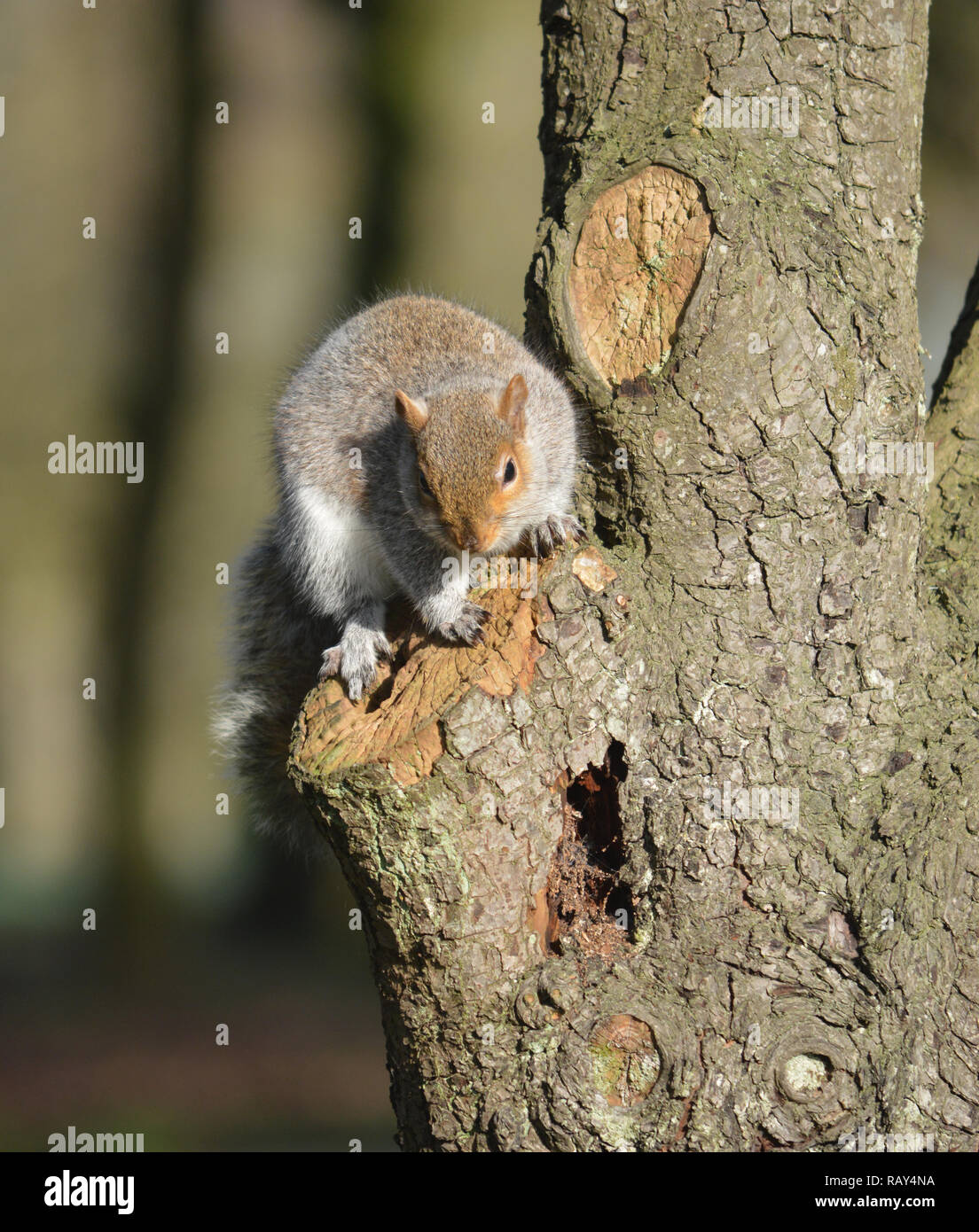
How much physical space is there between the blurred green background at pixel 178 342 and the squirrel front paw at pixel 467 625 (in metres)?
4.01

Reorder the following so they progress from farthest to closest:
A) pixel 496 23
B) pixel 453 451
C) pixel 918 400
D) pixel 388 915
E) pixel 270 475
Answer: pixel 496 23 < pixel 270 475 < pixel 453 451 < pixel 918 400 < pixel 388 915

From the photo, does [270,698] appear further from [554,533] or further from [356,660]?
[554,533]

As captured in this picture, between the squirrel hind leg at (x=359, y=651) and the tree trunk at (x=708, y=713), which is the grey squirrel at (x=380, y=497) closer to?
the squirrel hind leg at (x=359, y=651)

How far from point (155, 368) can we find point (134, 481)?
63 cm

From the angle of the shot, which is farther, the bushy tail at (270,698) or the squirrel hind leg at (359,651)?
the bushy tail at (270,698)

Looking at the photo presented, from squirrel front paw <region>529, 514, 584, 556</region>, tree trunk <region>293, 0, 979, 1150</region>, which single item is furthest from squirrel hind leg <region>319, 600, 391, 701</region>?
squirrel front paw <region>529, 514, 584, 556</region>

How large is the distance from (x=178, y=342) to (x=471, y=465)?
427 cm

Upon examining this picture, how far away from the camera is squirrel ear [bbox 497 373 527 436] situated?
2.27 meters

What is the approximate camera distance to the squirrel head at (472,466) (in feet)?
7.33

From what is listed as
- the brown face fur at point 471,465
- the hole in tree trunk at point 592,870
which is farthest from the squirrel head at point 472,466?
the hole in tree trunk at point 592,870

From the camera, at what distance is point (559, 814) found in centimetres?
188

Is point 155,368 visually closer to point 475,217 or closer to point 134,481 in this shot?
point 134,481

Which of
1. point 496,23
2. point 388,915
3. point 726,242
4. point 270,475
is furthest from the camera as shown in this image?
point 496,23

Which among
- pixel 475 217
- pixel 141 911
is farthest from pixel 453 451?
pixel 141 911
